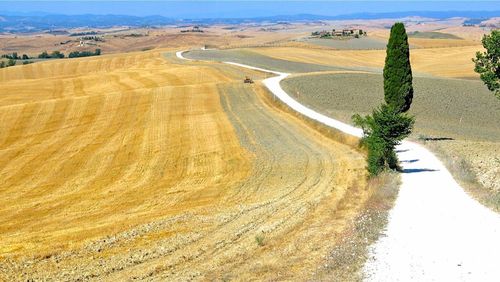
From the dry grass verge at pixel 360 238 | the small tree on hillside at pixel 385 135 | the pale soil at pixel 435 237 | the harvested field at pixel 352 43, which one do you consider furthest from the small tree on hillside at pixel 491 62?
the harvested field at pixel 352 43

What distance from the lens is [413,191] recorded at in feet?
83.7

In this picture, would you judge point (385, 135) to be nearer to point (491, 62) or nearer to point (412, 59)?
point (491, 62)

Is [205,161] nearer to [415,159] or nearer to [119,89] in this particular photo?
[415,159]

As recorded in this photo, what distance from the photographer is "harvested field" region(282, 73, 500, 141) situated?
50.9 m

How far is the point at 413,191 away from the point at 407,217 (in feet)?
13.9

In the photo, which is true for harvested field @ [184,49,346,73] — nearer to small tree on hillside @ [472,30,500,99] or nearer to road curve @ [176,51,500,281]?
small tree on hillside @ [472,30,500,99]

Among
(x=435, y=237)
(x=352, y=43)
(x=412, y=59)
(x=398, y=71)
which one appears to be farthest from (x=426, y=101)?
(x=352, y=43)

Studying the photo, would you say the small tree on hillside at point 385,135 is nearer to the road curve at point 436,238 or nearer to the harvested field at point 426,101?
the road curve at point 436,238

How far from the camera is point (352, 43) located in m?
157

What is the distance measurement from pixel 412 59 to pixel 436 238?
10795 cm

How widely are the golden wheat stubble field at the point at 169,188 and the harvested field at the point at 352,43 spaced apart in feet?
300

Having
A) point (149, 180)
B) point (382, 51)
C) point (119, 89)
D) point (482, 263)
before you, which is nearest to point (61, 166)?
point (149, 180)

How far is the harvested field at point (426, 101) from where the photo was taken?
167 feet

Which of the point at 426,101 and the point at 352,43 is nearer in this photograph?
the point at 426,101
